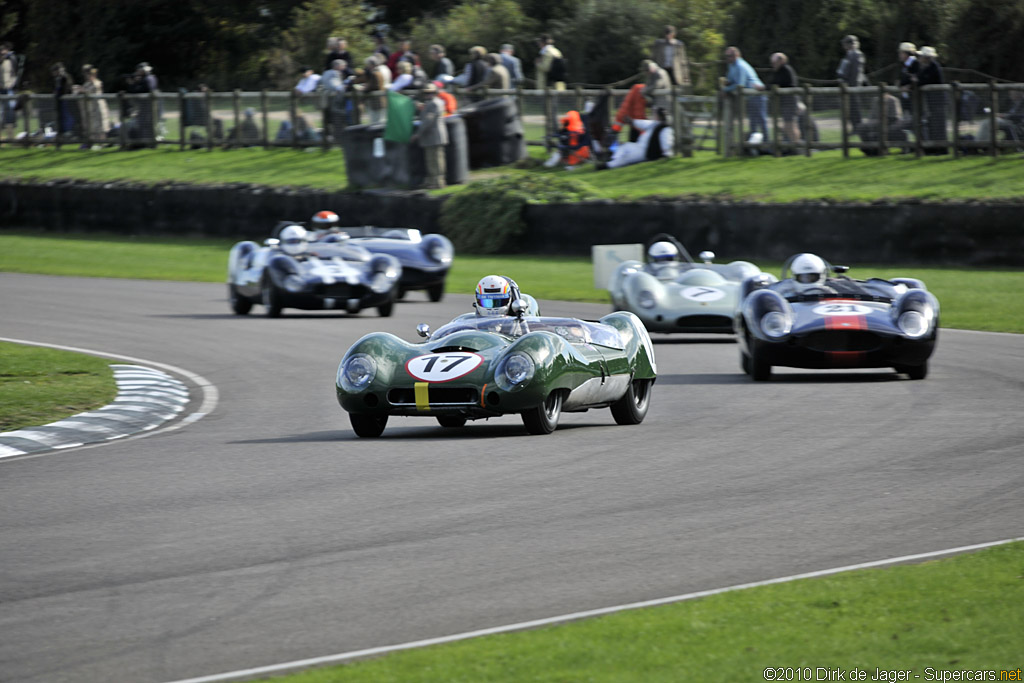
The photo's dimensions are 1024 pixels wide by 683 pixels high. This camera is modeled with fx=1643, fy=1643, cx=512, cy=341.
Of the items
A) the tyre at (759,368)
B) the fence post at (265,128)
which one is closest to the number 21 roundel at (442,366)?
the tyre at (759,368)

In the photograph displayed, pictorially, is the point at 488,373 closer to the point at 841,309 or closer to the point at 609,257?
the point at 841,309

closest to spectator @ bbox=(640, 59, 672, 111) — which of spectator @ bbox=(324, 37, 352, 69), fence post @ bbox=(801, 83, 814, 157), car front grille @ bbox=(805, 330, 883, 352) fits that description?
fence post @ bbox=(801, 83, 814, 157)

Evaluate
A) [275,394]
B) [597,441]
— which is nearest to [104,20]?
[275,394]

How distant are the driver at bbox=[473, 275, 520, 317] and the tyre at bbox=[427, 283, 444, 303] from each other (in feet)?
33.9


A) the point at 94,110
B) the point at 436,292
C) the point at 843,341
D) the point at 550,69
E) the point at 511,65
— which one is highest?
the point at 511,65

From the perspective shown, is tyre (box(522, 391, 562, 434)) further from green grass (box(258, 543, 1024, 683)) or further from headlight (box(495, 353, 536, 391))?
green grass (box(258, 543, 1024, 683))

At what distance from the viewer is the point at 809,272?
14148 millimetres

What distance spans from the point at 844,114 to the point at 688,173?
9.44 feet

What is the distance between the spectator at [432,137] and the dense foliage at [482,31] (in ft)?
37.3

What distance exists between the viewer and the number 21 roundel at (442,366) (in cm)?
1001

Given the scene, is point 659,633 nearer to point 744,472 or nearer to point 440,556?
point 440,556

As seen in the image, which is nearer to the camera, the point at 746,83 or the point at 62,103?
the point at 746,83

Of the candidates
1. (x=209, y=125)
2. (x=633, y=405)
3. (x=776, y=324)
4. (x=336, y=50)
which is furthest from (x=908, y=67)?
(x=209, y=125)

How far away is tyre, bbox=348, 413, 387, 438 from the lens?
10.5 metres
